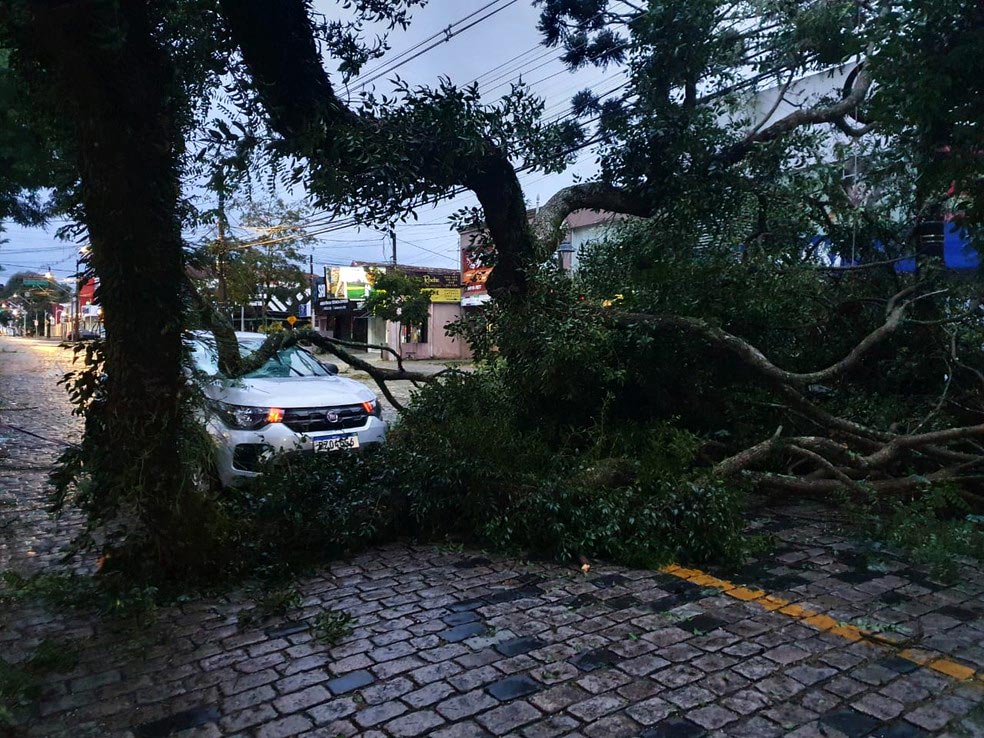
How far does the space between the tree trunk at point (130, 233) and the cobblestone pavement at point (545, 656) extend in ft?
2.60

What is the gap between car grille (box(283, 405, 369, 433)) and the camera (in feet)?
22.6

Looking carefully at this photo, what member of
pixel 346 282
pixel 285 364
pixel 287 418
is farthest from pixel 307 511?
pixel 346 282

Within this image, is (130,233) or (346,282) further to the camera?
(346,282)

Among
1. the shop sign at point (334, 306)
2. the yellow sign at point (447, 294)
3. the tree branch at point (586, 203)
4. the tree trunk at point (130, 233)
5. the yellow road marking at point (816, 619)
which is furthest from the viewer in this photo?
the shop sign at point (334, 306)

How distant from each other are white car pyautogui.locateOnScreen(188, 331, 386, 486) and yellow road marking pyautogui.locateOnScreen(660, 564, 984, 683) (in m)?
3.08

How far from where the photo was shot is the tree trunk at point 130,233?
413 centimetres

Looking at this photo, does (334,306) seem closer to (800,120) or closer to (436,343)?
(436,343)

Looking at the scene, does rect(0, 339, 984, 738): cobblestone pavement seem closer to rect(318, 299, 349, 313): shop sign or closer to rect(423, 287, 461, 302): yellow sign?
rect(423, 287, 461, 302): yellow sign

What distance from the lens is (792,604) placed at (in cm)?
444

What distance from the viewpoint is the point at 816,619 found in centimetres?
421

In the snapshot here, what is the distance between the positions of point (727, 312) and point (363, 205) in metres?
3.73

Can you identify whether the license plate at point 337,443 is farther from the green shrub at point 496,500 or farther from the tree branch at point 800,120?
the tree branch at point 800,120

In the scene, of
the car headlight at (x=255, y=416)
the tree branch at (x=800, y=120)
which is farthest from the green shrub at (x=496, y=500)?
A: the tree branch at (x=800, y=120)

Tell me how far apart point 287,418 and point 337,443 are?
1.88 feet
